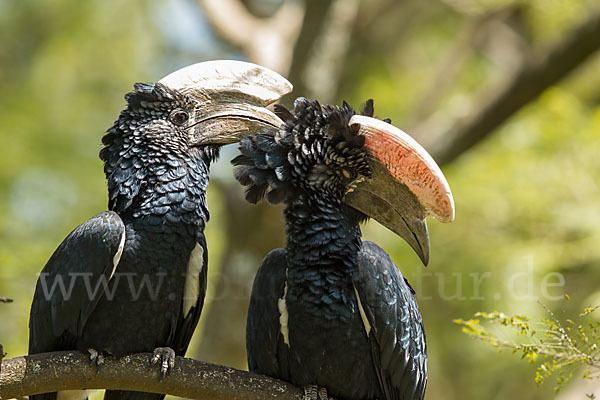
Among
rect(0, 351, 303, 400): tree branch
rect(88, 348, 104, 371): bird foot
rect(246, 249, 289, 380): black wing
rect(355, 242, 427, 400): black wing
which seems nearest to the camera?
rect(0, 351, 303, 400): tree branch

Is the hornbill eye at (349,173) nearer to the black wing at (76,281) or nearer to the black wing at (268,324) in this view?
the black wing at (268,324)

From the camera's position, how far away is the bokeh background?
8.59m

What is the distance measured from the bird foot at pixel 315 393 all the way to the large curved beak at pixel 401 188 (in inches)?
38.2

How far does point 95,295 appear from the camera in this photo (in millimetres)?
4141

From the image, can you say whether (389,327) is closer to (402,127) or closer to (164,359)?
(164,359)

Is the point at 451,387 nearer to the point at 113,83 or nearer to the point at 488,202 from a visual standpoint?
the point at 488,202

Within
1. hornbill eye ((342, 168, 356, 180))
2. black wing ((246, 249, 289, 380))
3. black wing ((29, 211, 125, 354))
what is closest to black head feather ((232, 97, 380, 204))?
hornbill eye ((342, 168, 356, 180))

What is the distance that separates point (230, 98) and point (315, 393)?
1.94 meters

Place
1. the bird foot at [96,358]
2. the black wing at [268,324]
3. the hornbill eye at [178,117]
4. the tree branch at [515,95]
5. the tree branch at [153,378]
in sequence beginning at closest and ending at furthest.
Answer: the tree branch at [153,378] < the bird foot at [96,358] < the black wing at [268,324] < the hornbill eye at [178,117] < the tree branch at [515,95]

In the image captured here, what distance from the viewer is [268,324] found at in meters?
4.40

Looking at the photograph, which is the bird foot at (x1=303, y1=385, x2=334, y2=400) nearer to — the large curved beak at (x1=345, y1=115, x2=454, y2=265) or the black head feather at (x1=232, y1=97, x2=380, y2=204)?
the large curved beak at (x1=345, y1=115, x2=454, y2=265)

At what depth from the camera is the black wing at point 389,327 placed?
168 inches

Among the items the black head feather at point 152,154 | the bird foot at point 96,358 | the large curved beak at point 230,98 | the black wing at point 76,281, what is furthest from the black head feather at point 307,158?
the bird foot at point 96,358

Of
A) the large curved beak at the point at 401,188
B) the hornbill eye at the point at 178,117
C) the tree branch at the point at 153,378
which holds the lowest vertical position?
the tree branch at the point at 153,378
